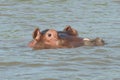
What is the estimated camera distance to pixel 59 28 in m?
13.4

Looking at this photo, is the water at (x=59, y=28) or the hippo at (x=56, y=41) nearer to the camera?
the water at (x=59, y=28)

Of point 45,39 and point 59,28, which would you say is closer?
point 45,39

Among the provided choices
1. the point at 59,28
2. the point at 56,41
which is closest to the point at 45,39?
the point at 56,41

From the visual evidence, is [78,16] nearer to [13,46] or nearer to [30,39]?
[30,39]

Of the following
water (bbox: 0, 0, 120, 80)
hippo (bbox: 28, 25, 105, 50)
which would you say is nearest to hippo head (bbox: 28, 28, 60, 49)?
hippo (bbox: 28, 25, 105, 50)

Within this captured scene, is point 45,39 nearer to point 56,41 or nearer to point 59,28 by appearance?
point 56,41

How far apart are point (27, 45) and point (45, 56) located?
1256 millimetres

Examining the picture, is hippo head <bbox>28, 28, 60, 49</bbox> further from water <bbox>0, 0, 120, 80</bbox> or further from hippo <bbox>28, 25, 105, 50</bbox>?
water <bbox>0, 0, 120, 80</bbox>

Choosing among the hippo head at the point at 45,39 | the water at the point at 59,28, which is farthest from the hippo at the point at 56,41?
the water at the point at 59,28

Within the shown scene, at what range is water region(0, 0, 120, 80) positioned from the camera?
367 inches

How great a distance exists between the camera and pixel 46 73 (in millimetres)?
9297

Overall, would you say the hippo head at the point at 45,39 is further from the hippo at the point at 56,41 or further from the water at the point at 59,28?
the water at the point at 59,28

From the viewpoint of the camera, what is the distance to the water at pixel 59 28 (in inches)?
367

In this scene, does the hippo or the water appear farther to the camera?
the hippo
